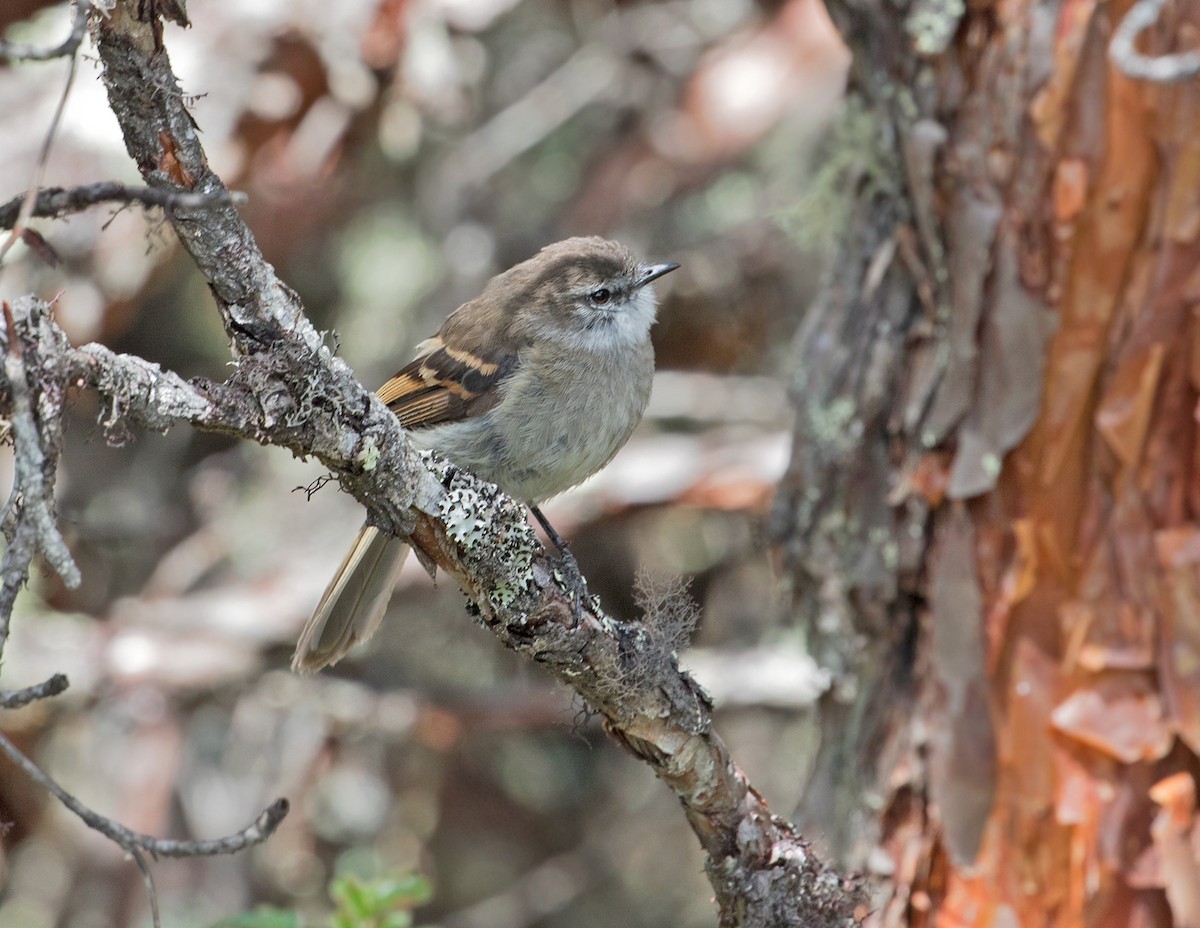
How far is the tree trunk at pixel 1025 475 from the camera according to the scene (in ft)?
10.2

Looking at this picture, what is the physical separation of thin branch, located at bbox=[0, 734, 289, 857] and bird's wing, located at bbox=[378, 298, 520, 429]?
6.10ft

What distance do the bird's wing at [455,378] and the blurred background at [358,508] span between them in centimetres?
143

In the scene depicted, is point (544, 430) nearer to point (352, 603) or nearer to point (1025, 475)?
point (352, 603)

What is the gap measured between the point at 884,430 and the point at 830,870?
1400 millimetres

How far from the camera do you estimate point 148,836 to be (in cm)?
189

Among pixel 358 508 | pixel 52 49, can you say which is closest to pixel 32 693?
pixel 52 49

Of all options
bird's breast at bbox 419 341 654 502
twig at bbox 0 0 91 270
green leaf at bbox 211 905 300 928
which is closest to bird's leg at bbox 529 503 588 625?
bird's breast at bbox 419 341 654 502

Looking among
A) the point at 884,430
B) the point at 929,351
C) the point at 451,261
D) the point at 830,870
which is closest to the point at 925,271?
the point at 929,351

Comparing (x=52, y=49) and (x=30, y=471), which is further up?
(x=52, y=49)

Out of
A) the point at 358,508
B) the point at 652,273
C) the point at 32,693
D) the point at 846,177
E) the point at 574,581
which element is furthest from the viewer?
the point at 358,508

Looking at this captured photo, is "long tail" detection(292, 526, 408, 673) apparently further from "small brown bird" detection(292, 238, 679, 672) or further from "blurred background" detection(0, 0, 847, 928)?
"blurred background" detection(0, 0, 847, 928)

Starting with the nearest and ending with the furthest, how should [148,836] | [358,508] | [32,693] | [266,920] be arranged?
[32,693]
[148,836]
[266,920]
[358,508]

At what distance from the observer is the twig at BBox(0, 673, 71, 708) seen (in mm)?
1652

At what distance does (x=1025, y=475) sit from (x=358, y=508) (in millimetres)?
3133
